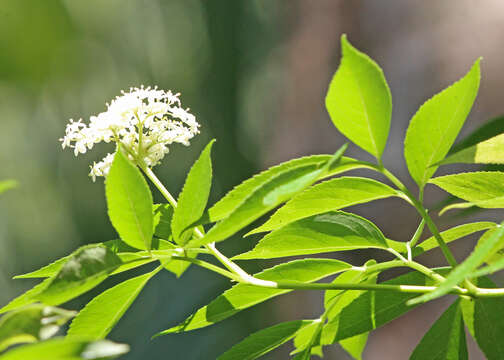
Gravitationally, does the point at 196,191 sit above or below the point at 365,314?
above

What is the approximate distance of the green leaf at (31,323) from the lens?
24 centimetres

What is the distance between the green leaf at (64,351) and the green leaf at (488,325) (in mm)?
301

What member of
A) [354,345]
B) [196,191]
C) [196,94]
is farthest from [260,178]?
[196,94]

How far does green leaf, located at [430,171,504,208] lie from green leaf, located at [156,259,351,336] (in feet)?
0.30

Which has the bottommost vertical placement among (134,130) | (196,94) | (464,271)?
(464,271)

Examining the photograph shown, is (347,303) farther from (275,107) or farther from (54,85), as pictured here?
(54,85)

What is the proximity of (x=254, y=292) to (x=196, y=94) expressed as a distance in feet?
9.62

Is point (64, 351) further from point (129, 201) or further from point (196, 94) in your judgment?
point (196, 94)

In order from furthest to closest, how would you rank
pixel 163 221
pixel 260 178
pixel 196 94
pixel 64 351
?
pixel 196 94
pixel 163 221
pixel 260 178
pixel 64 351

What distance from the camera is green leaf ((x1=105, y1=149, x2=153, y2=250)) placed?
32 centimetres

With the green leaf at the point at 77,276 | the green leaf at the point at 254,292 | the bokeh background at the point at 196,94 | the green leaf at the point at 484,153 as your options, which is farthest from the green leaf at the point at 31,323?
the bokeh background at the point at 196,94

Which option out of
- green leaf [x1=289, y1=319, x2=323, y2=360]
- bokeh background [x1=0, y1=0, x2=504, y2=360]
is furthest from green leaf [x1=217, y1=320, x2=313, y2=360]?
bokeh background [x1=0, y1=0, x2=504, y2=360]

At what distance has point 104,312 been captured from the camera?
0.35 meters

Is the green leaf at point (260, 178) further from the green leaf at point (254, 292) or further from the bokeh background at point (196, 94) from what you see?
the bokeh background at point (196, 94)
